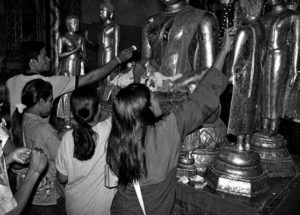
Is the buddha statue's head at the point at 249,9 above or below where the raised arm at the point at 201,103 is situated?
above

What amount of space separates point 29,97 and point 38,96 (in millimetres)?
57

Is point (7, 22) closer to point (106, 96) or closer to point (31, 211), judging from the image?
point (106, 96)

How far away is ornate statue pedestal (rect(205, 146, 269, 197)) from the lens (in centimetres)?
199

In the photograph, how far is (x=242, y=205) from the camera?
1862 millimetres

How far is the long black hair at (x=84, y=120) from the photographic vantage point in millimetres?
1606

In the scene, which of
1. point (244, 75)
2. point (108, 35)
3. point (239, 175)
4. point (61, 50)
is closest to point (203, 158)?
point (239, 175)

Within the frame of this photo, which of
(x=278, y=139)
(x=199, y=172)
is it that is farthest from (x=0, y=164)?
(x=278, y=139)

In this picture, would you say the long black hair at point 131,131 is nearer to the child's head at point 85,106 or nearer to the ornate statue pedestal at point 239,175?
the child's head at point 85,106

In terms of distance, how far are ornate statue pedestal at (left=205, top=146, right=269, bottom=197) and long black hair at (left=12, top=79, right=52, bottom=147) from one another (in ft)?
4.22

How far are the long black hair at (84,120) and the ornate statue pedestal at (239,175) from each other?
3.06 ft

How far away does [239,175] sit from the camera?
79.3 inches

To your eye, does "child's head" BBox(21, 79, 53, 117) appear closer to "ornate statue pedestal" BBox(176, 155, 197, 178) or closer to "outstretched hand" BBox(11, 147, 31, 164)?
"outstretched hand" BBox(11, 147, 31, 164)

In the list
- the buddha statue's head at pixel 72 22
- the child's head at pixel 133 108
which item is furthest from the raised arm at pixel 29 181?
the buddha statue's head at pixel 72 22

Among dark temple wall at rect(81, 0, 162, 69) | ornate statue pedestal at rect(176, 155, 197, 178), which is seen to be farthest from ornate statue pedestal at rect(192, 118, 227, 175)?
dark temple wall at rect(81, 0, 162, 69)
